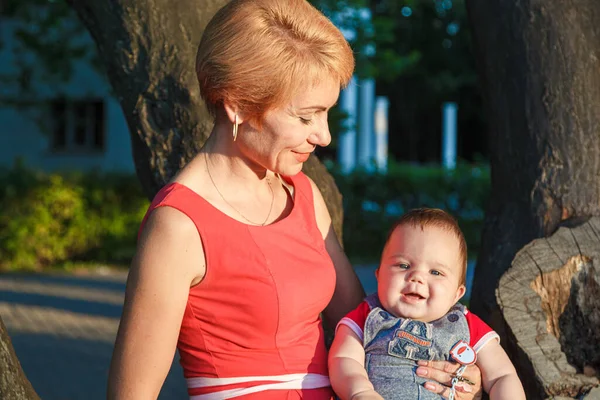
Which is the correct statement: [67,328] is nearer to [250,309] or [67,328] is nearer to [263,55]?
[250,309]

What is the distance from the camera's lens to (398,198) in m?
15.4

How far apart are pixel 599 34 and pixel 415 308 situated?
1760 mm

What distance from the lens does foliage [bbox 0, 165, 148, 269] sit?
13547mm

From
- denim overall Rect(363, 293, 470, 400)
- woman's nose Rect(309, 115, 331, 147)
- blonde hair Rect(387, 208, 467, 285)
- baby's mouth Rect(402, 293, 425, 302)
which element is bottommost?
denim overall Rect(363, 293, 470, 400)

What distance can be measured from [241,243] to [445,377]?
79cm

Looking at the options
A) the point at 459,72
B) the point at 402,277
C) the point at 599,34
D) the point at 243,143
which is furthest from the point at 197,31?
the point at 459,72

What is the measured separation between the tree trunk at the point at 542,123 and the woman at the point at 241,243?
118 cm

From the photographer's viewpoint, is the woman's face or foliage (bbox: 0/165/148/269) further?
foliage (bbox: 0/165/148/269)

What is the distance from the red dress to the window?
64.5 feet

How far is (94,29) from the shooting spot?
12.1 feet

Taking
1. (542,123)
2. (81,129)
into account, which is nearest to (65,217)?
(81,129)

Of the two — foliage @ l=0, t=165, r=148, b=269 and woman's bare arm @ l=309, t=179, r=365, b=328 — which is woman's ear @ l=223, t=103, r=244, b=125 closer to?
woman's bare arm @ l=309, t=179, r=365, b=328

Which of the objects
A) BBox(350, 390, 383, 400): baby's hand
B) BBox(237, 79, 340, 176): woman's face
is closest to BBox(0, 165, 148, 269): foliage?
BBox(237, 79, 340, 176): woman's face

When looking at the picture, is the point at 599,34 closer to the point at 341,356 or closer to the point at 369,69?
the point at 341,356
